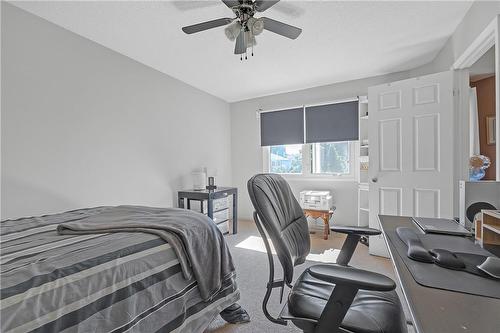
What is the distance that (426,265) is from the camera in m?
0.83

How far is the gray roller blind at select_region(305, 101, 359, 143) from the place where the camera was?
12.1ft

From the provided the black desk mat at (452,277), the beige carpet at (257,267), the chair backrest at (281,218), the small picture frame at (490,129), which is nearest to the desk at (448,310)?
the black desk mat at (452,277)

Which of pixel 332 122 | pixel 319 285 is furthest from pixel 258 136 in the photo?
pixel 319 285

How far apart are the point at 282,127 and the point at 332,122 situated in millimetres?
910

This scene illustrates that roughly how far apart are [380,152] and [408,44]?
1240 millimetres

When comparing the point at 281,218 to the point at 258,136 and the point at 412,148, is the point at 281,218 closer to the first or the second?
the point at 412,148

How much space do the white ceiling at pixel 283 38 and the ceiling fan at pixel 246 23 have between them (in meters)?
0.28

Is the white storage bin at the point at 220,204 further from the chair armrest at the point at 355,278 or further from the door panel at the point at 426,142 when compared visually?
the chair armrest at the point at 355,278

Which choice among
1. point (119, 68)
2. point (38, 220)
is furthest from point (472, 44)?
point (38, 220)

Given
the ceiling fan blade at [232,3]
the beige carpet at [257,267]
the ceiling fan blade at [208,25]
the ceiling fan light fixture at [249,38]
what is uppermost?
the ceiling fan blade at [232,3]

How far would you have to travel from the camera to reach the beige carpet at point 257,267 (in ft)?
5.41

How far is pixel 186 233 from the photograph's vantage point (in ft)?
4.68

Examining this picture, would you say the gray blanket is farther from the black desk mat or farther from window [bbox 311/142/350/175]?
window [bbox 311/142/350/175]

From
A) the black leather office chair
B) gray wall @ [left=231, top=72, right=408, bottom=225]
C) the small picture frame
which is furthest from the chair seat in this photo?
gray wall @ [left=231, top=72, right=408, bottom=225]
